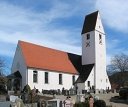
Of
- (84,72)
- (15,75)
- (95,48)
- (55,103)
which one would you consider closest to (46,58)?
(15,75)

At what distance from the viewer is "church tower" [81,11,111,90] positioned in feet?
191

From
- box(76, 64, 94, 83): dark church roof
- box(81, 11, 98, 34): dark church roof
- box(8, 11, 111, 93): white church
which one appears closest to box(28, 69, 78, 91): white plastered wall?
box(8, 11, 111, 93): white church

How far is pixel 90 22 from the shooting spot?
61062 millimetres

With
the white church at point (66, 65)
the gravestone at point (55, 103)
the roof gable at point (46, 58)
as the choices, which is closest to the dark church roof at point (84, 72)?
the white church at point (66, 65)

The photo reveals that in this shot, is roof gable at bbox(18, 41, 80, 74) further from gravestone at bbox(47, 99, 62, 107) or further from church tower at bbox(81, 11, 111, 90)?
gravestone at bbox(47, 99, 62, 107)

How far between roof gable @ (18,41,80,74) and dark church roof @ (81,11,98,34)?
627 centimetres

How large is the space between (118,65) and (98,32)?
56.8 ft

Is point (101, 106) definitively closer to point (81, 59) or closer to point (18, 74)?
point (18, 74)

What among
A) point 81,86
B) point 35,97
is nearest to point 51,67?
point 81,86

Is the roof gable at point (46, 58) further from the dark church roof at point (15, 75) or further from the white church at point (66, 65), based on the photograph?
the dark church roof at point (15, 75)

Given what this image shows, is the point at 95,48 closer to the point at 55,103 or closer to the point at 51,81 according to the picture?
the point at 51,81

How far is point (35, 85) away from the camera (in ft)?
157

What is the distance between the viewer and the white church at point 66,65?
47938 millimetres

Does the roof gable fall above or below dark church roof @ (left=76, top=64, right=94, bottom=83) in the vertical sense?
above
